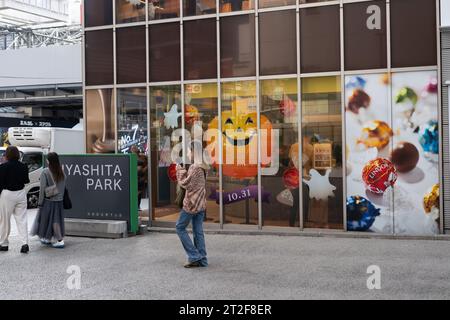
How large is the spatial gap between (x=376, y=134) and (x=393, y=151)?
0.45 meters

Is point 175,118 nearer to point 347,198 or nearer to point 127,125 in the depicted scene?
point 127,125

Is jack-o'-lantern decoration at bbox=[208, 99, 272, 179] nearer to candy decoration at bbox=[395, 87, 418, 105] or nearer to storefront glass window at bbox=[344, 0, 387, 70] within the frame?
storefront glass window at bbox=[344, 0, 387, 70]

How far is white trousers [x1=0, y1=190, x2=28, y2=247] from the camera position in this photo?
9820 mm

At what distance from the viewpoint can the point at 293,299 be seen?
651 centimetres

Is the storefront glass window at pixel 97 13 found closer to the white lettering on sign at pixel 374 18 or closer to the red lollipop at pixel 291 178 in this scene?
the red lollipop at pixel 291 178

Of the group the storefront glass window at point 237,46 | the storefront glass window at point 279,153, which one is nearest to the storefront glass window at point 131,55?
the storefront glass window at point 237,46

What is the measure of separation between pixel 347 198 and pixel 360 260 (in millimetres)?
2516

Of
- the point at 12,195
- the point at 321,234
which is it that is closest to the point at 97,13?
→ the point at 12,195

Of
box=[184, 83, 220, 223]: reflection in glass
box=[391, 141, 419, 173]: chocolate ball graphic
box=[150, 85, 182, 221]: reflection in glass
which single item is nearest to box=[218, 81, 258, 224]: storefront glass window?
box=[184, 83, 220, 223]: reflection in glass

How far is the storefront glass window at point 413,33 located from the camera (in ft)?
34.2

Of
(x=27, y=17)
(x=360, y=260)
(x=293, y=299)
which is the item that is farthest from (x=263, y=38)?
(x=27, y=17)

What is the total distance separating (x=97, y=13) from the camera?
1321 cm

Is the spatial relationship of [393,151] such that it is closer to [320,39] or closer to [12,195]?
[320,39]

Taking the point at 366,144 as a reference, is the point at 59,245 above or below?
below
